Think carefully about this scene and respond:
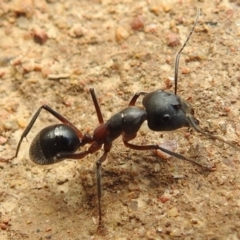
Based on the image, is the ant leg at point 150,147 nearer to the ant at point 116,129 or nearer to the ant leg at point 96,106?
the ant at point 116,129

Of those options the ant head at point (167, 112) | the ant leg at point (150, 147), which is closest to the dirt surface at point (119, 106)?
the ant leg at point (150, 147)

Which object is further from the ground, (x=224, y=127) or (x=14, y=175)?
(x=224, y=127)

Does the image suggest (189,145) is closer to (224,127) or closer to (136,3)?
(224,127)

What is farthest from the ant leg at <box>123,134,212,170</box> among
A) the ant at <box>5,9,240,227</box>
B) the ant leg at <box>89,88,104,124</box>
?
the ant leg at <box>89,88,104,124</box>

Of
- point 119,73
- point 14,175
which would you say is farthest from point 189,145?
point 14,175

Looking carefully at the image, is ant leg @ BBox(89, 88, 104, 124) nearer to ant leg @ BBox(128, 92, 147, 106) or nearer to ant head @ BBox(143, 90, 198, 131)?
ant leg @ BBox(128, 92, 147, 106)

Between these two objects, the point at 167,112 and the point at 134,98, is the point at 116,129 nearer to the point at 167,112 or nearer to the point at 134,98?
the point at 134,98
